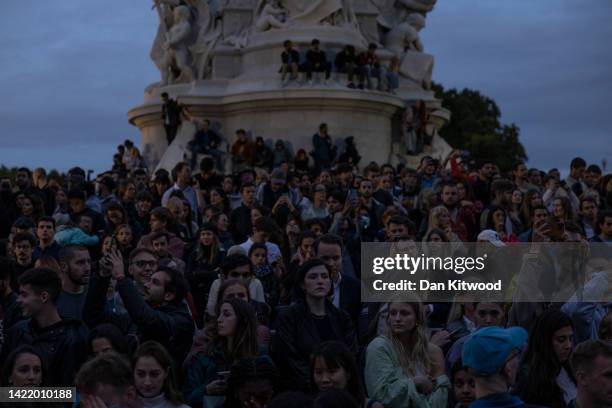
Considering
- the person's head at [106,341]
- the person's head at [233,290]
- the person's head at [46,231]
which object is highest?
the person's head at [46,231]

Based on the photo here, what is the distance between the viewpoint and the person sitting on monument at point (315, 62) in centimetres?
2569

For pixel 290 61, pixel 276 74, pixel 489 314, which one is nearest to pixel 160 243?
pixel 489 314

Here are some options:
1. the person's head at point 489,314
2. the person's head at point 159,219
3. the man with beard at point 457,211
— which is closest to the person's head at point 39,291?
the person's head at point 489,314

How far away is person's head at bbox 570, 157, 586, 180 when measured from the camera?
16328 mm

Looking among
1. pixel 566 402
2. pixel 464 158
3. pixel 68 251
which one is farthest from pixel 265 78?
pixel 566 402

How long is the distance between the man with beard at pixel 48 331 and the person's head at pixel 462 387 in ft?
8.10

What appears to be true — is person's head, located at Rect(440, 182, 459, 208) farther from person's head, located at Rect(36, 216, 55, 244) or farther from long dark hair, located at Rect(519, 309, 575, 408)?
long dark hair, located at Rect(519, 309, 575, 408)

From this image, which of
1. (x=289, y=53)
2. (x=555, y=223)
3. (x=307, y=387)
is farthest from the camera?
(x=289, y=53)

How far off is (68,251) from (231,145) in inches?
758

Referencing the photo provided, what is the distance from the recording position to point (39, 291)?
22.2 feet

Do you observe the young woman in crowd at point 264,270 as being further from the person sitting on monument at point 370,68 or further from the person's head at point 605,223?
the person sitting on monument at point 370,68

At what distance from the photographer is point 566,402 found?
5992 mm

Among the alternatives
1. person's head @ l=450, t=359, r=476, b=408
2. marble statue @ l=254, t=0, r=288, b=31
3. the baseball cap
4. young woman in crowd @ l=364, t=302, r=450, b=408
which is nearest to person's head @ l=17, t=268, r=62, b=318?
young woman in crowd @ l=364, t=302, r=450, b=408

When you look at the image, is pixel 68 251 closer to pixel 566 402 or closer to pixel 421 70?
pixel 566 402
